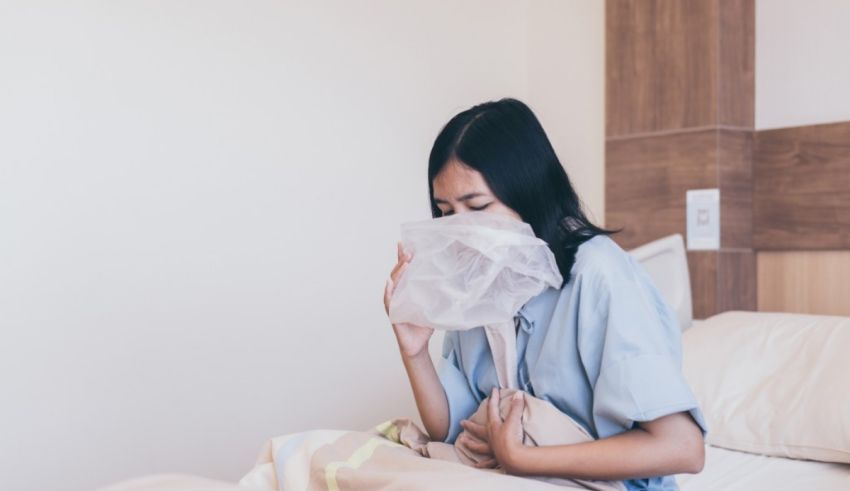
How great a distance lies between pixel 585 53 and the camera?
3266 millimetres

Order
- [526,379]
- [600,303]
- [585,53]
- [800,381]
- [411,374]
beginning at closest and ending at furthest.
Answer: [600,303] → [526,379] → [411,374] → [800,381] → [585,53]

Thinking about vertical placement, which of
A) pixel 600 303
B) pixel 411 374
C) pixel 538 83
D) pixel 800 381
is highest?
pixel 538 83

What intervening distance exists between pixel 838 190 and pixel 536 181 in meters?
1.39

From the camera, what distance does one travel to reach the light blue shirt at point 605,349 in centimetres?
133

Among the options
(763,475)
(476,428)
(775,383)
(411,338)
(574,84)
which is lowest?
(763,475)

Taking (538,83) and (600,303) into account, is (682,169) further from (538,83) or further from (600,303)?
(600,303)

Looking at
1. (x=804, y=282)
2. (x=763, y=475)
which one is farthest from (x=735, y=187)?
(x=763, y=475)

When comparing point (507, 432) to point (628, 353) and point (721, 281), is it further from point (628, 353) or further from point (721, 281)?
point (721, 281)

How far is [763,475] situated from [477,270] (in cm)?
87

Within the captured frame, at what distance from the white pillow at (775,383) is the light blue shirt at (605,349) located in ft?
2.29

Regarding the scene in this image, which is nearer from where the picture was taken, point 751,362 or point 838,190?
point 751,362

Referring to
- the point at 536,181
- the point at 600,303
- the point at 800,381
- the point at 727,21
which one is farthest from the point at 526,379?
the point at 727,21

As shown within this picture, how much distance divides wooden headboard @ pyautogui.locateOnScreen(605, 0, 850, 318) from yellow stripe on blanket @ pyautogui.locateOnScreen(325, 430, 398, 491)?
1505 mm

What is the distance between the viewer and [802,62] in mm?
2709
